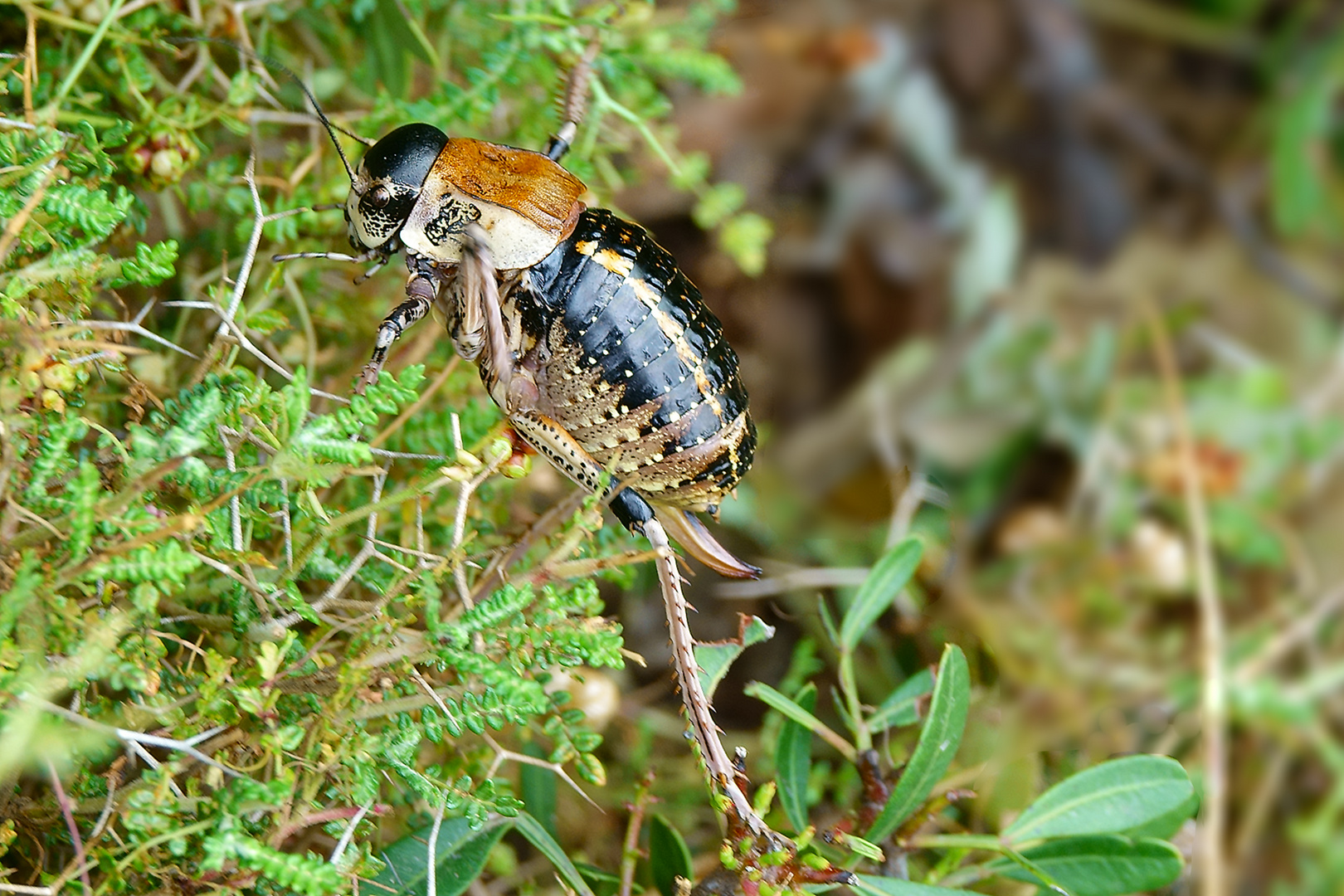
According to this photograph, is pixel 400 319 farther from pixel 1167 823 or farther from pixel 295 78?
pixel 1167 823

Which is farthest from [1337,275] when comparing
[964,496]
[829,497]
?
[829,497]

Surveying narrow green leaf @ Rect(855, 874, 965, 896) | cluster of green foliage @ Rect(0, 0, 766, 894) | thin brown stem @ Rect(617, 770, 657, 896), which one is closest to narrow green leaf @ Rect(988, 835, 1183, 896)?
narrow green leaf @ Rect(855, 874, 965, 896)

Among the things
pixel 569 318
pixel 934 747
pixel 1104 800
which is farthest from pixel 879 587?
pixel 569 318

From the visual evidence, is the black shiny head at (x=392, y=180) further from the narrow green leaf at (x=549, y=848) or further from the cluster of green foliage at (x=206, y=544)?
the narrow green leaf at (x=549, y=848)

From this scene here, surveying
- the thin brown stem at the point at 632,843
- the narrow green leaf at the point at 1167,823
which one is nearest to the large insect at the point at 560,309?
the thin brown stem at the point at 632,843

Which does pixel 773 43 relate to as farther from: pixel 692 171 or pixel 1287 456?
pixel 1287 456

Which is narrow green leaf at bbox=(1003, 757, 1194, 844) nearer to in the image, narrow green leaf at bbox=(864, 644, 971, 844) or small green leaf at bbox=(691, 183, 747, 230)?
narrow green leaf at bbox=(864, 644, 971, 844)
